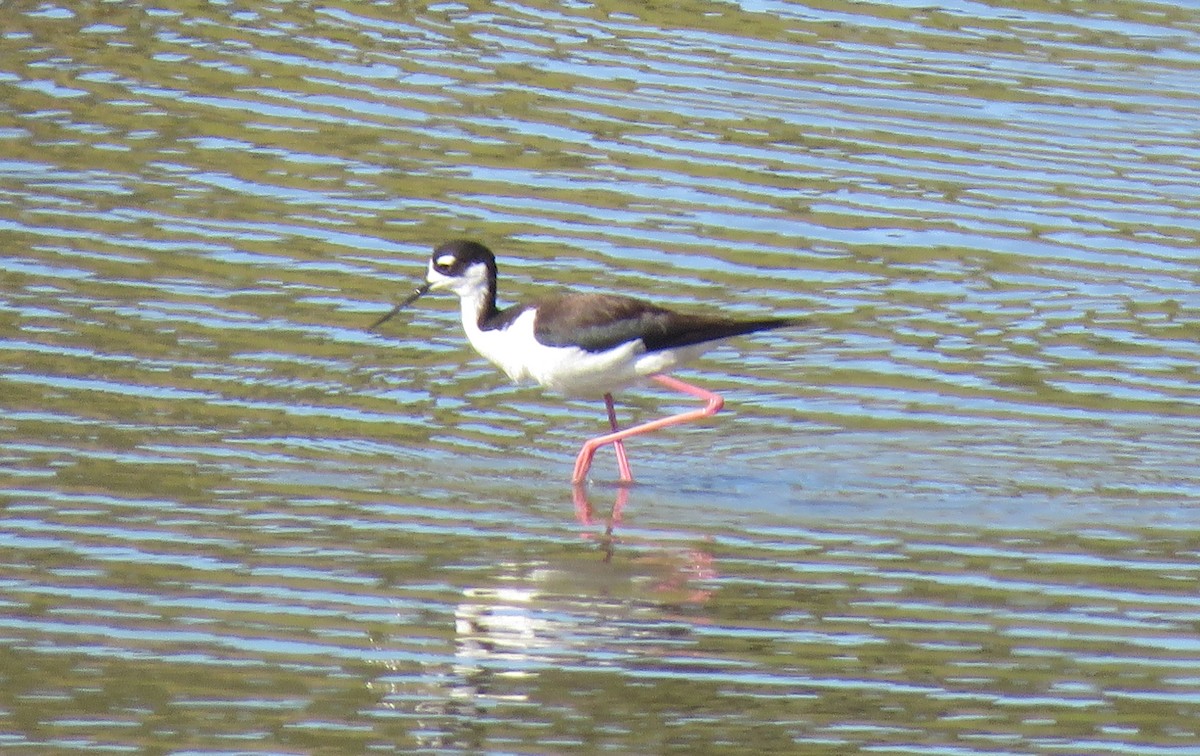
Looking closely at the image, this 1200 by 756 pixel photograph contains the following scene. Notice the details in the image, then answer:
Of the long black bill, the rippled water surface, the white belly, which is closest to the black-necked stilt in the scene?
the white belly

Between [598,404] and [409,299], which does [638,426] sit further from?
[409,299]

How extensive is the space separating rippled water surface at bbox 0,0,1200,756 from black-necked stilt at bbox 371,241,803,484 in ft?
0.83

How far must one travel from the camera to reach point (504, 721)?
6.91 m

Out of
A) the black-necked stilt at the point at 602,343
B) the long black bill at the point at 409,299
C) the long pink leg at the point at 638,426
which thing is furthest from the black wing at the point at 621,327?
the long black bill at the point at 409,299

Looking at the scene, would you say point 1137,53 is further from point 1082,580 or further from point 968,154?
point 1082,580

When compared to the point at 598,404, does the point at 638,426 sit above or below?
above

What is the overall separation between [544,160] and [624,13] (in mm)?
2897

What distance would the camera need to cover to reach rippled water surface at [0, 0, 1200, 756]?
7.22 meters

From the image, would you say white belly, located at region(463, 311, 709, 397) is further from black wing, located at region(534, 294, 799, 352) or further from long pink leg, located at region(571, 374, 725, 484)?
long pink leg, located at region(571, 374, 725, 484)

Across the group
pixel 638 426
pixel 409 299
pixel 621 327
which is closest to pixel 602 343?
pixel 621 327

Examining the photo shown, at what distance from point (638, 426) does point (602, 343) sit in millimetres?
421

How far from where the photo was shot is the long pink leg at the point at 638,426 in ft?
33.0

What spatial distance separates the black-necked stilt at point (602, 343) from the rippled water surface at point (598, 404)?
0.25 meters

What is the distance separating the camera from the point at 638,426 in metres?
10.5
